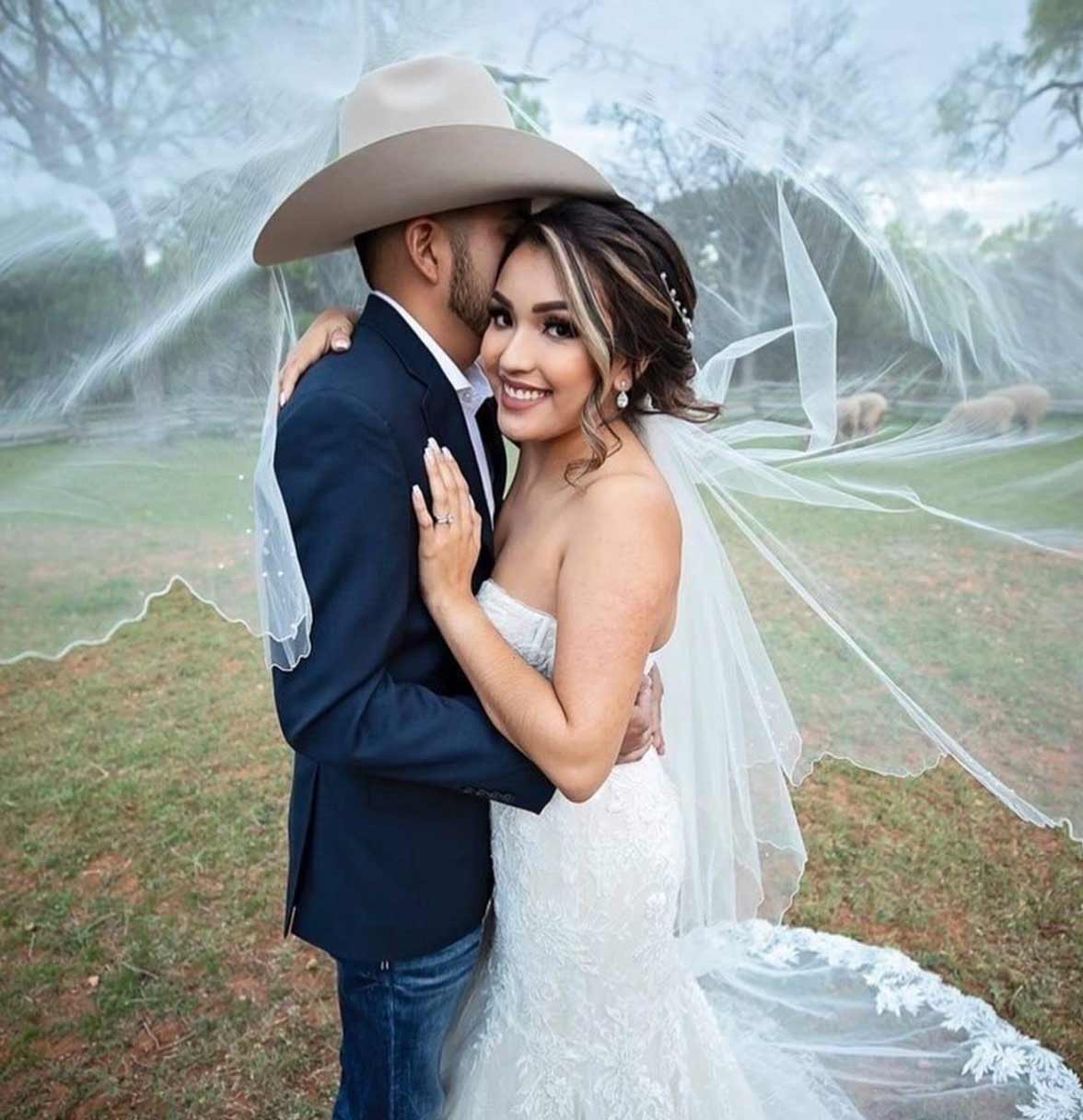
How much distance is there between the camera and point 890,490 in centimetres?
256

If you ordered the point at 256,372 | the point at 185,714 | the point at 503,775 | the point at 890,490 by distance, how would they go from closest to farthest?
the point at 503,775
the point at 256,372
the point at 890,490
the point at 185,714

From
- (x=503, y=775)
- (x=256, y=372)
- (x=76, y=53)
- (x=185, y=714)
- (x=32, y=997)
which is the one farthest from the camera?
(x=185, y=714)

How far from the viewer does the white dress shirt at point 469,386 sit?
1.94 m

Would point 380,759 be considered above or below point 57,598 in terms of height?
below

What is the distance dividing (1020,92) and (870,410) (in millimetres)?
793

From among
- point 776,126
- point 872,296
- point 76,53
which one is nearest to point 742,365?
point 872,296

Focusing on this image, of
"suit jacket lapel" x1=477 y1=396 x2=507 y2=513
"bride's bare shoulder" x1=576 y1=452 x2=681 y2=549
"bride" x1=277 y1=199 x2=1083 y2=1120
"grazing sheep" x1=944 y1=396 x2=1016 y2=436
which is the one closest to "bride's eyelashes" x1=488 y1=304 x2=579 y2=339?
"bride" x1=277 y1=199 x2=1083 y2=1120

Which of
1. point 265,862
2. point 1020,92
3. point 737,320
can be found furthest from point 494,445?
point 265,862

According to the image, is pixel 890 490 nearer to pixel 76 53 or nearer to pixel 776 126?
pixel 776 126

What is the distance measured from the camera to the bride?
1874mm

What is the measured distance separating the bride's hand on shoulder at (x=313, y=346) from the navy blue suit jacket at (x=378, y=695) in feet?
0.18

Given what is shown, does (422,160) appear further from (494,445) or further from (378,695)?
(378,695)

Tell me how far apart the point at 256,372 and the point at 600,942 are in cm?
154

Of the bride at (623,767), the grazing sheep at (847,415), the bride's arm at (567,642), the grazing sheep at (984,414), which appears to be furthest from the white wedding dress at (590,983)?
the grazing sheep at (984,414)
